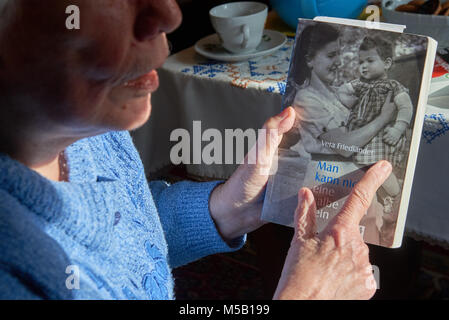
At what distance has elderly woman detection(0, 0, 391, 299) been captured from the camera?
1.22ft

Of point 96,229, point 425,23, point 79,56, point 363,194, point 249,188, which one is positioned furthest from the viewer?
point 425,23

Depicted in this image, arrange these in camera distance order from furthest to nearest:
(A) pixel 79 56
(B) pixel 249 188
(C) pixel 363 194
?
1. (B) pixel 249 188
2. (C) pixel 363 194
3. (A) pixel 79 56

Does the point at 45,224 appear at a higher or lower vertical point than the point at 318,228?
higher

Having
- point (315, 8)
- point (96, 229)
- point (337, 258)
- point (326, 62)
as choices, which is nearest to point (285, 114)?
point (326, 62)

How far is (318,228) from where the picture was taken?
66cm

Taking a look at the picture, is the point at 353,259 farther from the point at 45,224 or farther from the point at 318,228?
the point at 45,224

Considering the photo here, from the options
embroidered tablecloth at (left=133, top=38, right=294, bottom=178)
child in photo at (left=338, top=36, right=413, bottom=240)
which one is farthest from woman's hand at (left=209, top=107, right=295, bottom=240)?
embroidered tablecloth at (left=133, top=38, right=294, bottom=178)

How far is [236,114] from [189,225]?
0.33m

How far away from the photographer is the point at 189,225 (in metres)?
0.78

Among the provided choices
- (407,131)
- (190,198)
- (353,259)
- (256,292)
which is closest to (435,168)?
(407,131)

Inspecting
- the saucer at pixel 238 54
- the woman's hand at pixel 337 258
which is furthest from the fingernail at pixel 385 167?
the saucer at pixel 238 54

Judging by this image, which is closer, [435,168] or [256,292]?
[435,168]

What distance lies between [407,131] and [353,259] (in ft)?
0.66

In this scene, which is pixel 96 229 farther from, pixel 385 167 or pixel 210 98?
pixel 210 98
